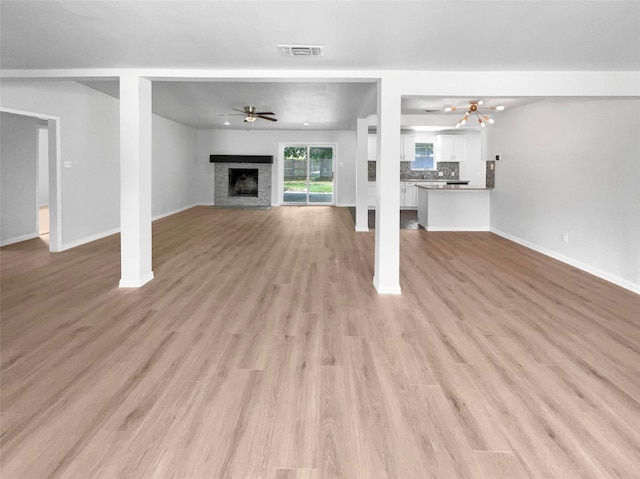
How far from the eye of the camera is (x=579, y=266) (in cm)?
562

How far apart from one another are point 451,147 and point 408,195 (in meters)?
1.76

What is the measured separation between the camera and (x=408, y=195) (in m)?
12.6

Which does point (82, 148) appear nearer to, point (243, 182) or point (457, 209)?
point (457, 209)

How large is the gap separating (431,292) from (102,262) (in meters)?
4.12

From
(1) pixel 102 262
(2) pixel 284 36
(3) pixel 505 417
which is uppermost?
(2) pixel 284 36

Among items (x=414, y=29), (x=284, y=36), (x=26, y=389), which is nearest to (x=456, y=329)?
(x=414, y=29)

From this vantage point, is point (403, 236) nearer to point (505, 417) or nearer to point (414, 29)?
point (414, 29)

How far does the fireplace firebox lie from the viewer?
13.8 m

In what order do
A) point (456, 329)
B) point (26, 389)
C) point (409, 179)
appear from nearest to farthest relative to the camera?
point (26, 389) → point (456, 329) → point (409, 179)

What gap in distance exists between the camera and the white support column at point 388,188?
14.7 ft

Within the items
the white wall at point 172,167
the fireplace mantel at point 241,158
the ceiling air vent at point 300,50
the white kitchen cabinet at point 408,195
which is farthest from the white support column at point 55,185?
the white kitchen cabinet at point 408,195

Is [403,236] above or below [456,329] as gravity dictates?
above

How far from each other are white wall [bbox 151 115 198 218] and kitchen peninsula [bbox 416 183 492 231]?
615 cm

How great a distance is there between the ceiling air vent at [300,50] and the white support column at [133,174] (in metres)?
1.73
